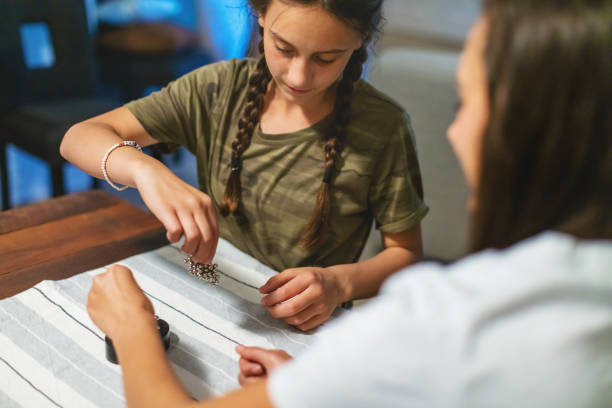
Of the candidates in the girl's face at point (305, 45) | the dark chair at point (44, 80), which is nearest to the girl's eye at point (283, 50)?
the girl's face at point (305, 45)

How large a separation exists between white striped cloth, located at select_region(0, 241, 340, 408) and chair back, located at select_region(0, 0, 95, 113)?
4.46ft

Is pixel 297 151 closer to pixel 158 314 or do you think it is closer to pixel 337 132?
pixel 337 132

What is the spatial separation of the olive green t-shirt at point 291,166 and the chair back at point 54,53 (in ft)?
3.85

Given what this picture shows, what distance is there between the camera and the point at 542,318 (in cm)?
45

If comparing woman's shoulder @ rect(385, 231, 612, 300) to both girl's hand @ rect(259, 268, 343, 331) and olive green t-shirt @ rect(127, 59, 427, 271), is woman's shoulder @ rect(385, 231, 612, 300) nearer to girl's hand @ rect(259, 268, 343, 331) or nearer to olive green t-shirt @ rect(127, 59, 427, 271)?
girl's hand @ rect(259, 268, 343, 331)

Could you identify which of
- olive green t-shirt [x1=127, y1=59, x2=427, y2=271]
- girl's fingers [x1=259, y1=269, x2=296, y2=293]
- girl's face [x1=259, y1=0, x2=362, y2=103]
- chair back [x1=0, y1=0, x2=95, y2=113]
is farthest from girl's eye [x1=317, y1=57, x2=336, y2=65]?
chair back [x1=0, y1=0, x2=95, y2=113]

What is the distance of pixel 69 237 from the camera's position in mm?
1064

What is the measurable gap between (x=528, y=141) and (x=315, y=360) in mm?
273

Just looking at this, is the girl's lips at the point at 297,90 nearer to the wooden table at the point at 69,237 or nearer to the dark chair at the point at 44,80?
the wooden table at the point at 69,237

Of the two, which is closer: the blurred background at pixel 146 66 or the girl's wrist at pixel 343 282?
the girl's wrist at pixel 343 282

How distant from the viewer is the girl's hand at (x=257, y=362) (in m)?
0.73

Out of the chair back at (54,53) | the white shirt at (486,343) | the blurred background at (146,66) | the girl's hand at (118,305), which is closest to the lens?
the white shirt at (486,343)

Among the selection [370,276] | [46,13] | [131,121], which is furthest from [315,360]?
[46,13]

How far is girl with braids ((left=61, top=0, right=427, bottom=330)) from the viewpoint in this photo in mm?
875
